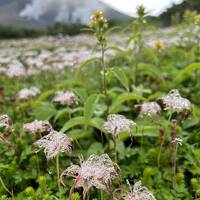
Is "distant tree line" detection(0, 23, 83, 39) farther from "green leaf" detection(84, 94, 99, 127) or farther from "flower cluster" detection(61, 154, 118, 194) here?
"flower cluster" detection(61, 154, 118, 194)

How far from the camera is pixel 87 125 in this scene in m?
4.50

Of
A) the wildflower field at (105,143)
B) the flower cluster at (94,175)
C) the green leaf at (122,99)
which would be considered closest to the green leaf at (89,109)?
the wildflower field at (105,143)

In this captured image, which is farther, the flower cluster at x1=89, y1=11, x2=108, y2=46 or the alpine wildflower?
the flower cluster at x1=89, y1=11, x2=108, y2=46

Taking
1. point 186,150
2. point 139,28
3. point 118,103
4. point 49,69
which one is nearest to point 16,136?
point 118,103

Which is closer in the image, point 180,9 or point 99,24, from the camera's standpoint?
point 99,24

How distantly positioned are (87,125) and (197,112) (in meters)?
1.22

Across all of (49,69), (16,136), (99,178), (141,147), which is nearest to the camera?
(99,178)

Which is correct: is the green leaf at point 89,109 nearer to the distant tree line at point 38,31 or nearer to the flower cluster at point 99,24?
the flower cluster at point 99,24

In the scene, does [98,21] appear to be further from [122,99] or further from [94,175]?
[94,175]

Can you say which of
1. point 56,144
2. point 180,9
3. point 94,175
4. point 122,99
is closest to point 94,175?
point 94,175

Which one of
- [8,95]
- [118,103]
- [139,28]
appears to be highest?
[139,28]

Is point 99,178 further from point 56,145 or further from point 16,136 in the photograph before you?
point 16,136

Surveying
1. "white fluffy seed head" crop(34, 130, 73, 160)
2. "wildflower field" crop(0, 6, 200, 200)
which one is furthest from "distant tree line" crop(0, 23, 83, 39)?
"white fluffy seed head" crop(34, 130, 73, 160)

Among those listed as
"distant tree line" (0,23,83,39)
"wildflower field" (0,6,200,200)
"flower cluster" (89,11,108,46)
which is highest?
"flower cluster" (89,11,108,46)
